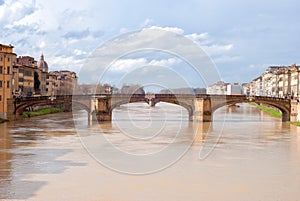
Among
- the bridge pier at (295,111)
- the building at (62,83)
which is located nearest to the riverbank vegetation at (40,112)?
the building at (62,83)

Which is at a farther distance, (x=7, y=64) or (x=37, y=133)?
(x=7, y=64)

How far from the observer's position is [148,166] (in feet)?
70.9

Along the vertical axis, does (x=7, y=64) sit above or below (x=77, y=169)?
above

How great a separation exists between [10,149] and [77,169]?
26.4 feet

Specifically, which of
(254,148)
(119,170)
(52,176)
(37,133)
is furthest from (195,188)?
(37,133)

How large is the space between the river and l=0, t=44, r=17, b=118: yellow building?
1125cm

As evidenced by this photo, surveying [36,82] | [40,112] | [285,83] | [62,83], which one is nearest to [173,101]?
[40,112]

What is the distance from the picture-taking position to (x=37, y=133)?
3647cm

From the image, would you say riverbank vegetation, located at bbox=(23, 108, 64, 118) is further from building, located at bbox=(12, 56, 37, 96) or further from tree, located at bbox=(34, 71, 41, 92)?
tree, located at bbox=(34, 71, 41, 92)

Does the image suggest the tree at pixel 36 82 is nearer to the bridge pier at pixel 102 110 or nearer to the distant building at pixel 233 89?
the bridge pier at pixel 102 110

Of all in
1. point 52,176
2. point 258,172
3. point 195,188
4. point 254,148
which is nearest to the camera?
point 195,188

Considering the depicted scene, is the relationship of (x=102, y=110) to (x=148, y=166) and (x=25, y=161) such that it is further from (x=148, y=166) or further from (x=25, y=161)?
(x=148, y=166)

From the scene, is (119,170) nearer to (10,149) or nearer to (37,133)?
(10,149)

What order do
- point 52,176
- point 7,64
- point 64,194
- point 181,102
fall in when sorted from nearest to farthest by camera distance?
point 64,194
point 52,176
point 7,64
point 181,102
